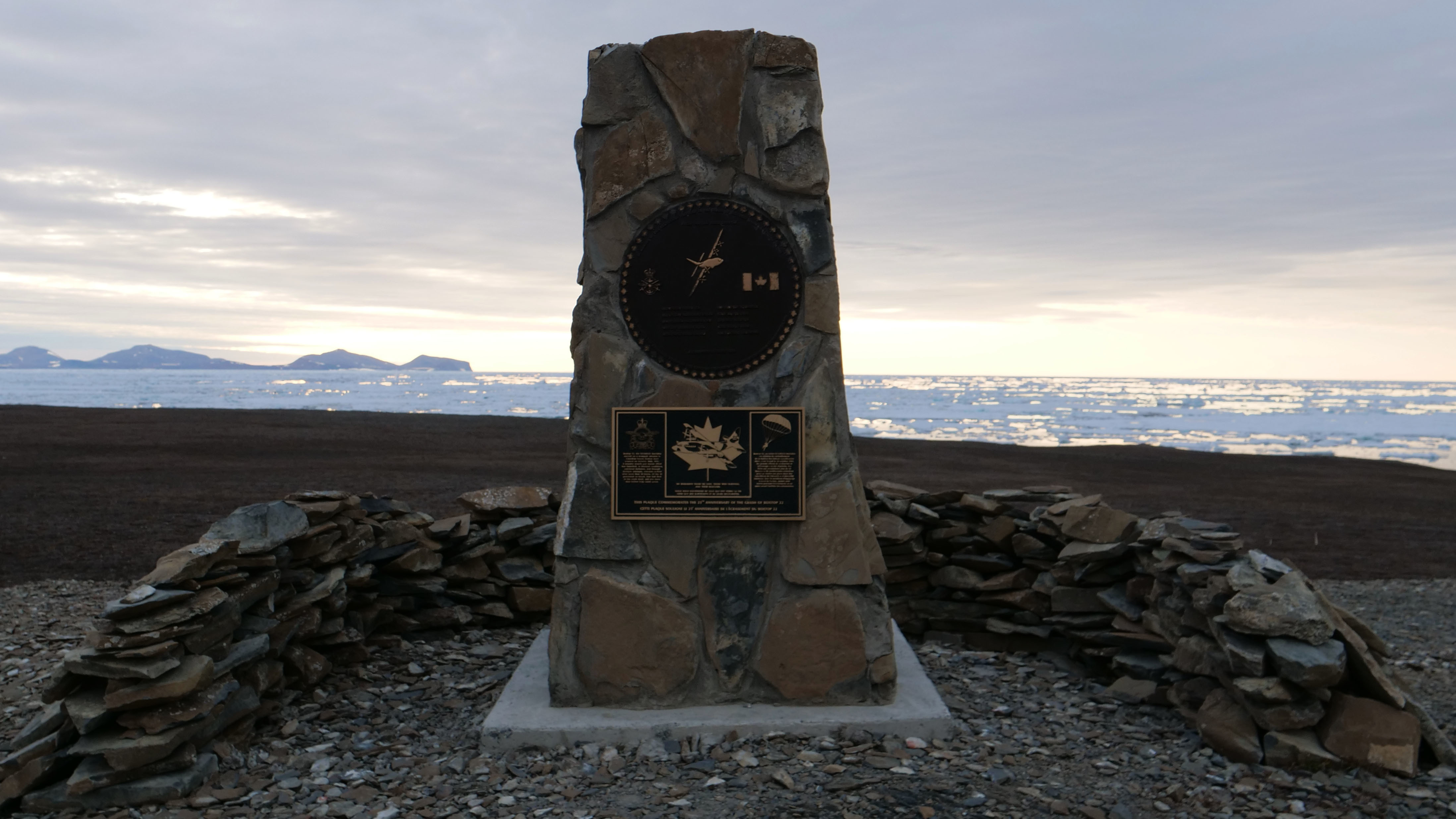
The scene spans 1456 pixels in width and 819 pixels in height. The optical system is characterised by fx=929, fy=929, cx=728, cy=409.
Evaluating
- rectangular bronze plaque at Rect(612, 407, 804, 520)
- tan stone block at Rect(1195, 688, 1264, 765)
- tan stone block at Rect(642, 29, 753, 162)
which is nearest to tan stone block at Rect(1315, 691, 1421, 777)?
tan stone block at Rect(1195, 688, 1264, 765)

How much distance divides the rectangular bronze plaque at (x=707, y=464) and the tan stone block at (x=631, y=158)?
1.12 m

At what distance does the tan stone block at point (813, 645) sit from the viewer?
484 centimetres

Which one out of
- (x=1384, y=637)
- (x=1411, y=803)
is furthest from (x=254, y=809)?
(x=1384, y=637)

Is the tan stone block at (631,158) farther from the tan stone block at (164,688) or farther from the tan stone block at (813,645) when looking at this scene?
the tan stone block at (164,688)

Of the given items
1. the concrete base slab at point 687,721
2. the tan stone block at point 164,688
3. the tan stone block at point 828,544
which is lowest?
the concrete base slab at point 687,721

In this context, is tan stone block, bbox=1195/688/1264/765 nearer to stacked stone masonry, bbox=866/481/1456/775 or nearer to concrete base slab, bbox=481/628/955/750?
stacked stone masonry, bbox=866/481/1456/775

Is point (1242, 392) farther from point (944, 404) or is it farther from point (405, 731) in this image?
point (405, 731)

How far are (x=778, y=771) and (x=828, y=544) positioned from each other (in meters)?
1.17

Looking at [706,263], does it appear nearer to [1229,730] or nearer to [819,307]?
[819,307]

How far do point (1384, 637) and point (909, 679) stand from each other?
4.02 m

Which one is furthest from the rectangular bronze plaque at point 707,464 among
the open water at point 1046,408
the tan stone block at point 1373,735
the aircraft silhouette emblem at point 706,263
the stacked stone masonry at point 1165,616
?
the open water at point 1046,408

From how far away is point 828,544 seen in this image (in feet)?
15.9

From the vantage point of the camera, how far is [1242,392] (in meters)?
86.6

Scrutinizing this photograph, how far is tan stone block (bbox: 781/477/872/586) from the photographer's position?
4.82 metres
